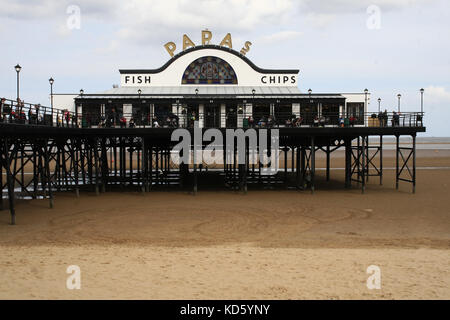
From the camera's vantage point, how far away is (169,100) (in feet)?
119

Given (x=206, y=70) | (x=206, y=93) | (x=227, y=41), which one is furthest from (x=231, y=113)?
(x=227, y=41)

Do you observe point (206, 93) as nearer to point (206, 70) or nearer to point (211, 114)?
point (211, 114)

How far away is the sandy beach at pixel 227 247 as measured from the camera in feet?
33.3

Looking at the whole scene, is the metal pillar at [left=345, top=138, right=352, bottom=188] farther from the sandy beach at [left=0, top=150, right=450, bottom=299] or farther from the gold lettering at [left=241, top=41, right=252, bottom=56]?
the gold lettering at [left=241, top=41, right=252, bottom=56]

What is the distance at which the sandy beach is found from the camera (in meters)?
10.2

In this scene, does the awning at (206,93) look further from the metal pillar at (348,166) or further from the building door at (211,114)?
the metal pillar at (348,166)

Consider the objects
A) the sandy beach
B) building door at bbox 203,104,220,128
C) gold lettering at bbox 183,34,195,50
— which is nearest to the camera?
the sandy beach

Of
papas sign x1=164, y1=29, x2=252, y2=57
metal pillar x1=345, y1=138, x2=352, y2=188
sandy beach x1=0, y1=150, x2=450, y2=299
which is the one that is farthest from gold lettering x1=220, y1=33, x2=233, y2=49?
sandy beach x1=0, y1=150, x2=450, y2=299

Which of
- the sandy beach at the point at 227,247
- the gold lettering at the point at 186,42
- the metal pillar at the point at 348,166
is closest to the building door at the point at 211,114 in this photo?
the gold lettering at the point at 186,42

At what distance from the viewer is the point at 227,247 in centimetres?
1404
